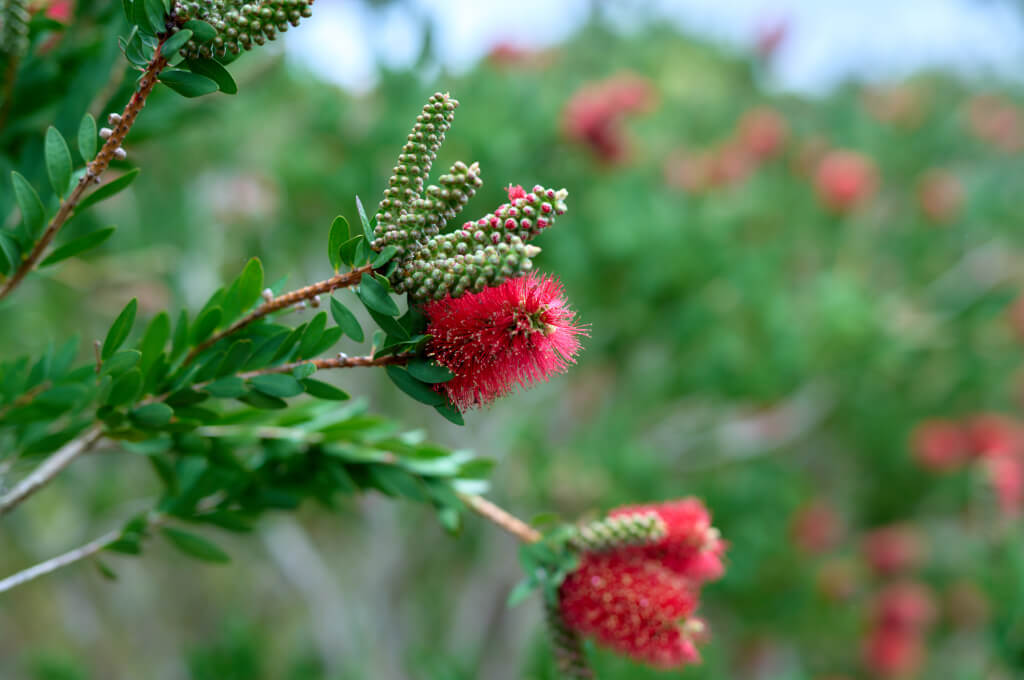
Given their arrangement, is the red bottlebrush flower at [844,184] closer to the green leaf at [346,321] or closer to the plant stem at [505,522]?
the plant stem at [505,522]

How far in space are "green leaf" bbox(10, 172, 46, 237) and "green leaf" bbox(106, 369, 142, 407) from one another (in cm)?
18

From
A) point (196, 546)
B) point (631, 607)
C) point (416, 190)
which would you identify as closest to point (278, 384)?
point (416, 190)

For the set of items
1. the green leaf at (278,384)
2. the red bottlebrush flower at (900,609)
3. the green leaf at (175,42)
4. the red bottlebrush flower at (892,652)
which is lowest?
the green leaf at (278,384)

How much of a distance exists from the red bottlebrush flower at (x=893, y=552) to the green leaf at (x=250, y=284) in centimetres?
368

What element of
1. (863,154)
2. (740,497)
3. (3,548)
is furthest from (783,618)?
(3,548)

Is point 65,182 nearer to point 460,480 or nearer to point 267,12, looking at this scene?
point 267,12

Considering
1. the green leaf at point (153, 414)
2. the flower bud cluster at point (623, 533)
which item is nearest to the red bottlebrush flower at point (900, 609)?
the flower bud cluster at point (623, 533)

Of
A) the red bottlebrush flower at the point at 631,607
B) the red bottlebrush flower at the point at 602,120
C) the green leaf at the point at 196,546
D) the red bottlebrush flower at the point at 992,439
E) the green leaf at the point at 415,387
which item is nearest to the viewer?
the green leaf at the point at 415,387

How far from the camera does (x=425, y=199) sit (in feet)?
2.34

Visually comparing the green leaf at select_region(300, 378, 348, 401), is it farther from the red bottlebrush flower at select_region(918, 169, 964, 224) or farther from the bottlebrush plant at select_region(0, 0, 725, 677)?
the red bottlebrush flower at select_region(918, 169, 964, 224)

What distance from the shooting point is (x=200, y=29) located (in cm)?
66

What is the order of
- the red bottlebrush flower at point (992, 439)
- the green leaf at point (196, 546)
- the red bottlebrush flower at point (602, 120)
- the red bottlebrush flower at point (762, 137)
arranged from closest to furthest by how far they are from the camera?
the green leaf at point (196, 546), the red bottlebrush flower at point (602, 120), the red bottlebrush flower at point (992, 439), the red bottlebrush flower at point (762, 137)

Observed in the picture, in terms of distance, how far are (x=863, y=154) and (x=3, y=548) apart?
16.8 feet

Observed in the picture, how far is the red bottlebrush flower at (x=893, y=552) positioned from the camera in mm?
3668
